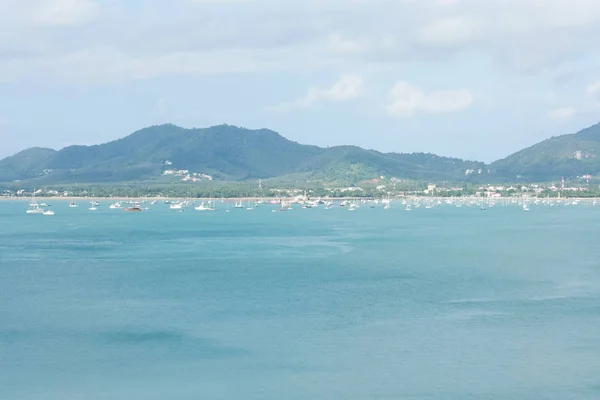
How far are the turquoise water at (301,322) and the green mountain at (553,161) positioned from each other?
383 feet

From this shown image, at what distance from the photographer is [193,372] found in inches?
626

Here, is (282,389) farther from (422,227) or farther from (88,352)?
(422,227)

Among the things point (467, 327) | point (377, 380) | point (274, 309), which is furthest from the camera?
point (274, 309)

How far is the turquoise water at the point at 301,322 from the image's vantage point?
1525 centimetres

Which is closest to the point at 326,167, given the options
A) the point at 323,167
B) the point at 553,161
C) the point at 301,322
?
the point at 323,167

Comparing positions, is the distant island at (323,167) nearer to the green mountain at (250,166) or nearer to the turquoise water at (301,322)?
the green mountain at (250,166)

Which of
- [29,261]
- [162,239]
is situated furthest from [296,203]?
[29,261]

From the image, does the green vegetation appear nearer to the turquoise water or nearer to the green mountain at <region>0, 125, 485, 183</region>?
the green mountain at <region>0, 125, 485, 183</region>

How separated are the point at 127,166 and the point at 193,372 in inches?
6355

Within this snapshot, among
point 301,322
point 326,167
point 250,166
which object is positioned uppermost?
point 250,166

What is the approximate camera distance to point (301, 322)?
2003cm

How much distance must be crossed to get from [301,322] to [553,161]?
482 ft

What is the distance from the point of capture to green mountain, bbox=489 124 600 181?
494 ft

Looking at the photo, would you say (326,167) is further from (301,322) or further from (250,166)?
(301,322)
